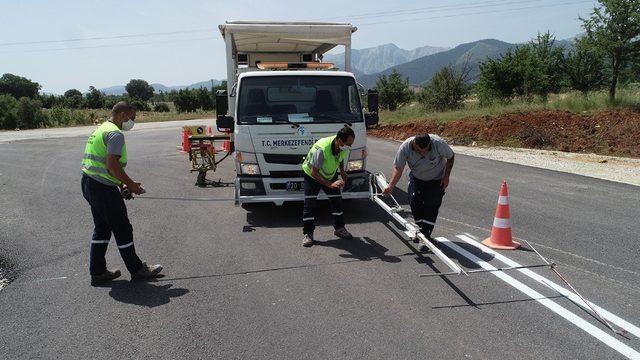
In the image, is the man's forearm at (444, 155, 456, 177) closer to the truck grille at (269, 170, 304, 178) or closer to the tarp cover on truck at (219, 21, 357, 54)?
the truck grille at (269, 170, 304, 178)

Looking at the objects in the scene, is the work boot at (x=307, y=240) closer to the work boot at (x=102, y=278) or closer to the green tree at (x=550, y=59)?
the work boot at (x=102, y=278)

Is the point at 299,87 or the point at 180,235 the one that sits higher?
the point at 299,87

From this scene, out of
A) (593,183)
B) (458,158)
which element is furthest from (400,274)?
(458,158)

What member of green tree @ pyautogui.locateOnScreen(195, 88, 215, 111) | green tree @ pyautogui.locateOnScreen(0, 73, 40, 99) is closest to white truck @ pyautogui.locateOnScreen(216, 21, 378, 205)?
green tree @ pyautogui.locateOnScreen(195, 88, 215, 111)

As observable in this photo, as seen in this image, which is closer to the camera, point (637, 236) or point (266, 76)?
point (637, 236)

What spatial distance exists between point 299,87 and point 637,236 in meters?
5.43

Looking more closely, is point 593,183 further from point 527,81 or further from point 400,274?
point 527,81

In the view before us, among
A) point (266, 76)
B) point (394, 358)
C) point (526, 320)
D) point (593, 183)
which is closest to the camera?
point (394, 358)

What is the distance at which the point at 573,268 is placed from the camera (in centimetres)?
495

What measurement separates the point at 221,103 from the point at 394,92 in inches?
1354

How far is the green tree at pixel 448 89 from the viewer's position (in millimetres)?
30406

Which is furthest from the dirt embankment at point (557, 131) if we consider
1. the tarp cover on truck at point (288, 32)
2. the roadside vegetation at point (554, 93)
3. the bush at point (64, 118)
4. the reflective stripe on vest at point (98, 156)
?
the bush at point (64, 118)

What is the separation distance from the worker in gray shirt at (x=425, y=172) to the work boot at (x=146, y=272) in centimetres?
285

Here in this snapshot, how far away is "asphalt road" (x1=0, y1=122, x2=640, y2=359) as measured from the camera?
137 inches
